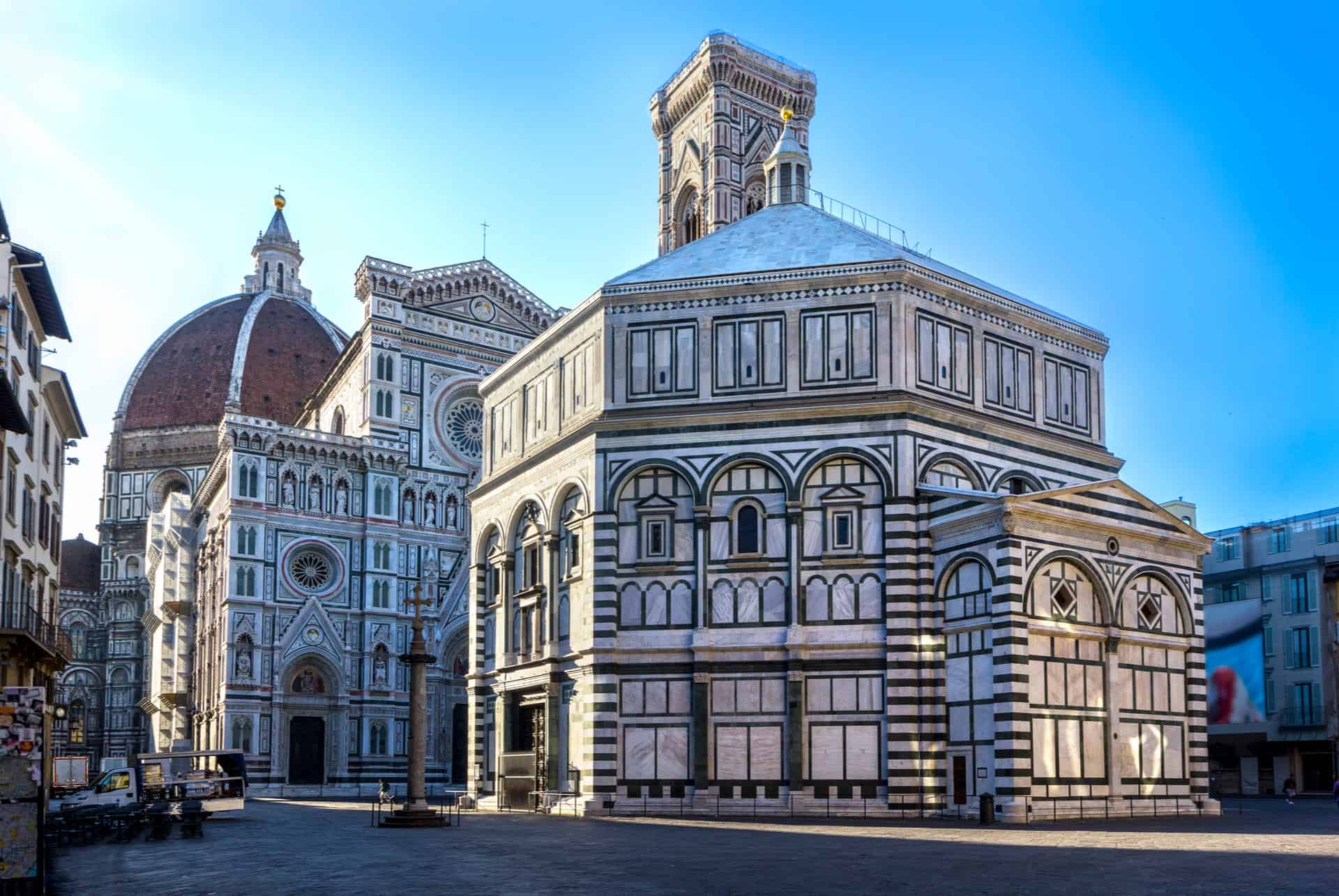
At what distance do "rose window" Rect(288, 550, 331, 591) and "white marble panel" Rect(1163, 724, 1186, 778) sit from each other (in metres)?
42.8

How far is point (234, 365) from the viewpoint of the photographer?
109812 mm

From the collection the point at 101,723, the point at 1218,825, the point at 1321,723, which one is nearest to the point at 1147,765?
the point at 1218,825

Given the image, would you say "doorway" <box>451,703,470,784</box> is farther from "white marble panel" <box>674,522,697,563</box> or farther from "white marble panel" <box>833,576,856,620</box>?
"white marble panel" <box>833,576,856,620</box>

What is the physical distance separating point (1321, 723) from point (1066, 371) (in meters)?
25.7

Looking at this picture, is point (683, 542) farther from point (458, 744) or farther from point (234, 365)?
point (234, 365)

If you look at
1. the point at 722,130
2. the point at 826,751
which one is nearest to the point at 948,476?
the point at 826,751

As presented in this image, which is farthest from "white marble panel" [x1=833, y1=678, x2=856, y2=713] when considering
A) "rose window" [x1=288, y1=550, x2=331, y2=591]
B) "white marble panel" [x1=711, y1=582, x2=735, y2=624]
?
"rose window" [x1=288, y1=550, x2=331, y2=591]

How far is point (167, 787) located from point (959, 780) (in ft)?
70.4

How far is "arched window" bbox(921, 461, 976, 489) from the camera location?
119 feet

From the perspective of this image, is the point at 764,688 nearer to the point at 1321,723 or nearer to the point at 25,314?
the point at 25,314

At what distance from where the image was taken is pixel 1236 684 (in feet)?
201

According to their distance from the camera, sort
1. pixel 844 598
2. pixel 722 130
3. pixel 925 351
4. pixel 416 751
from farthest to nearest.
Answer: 1. pixel 722 130
2. pixel 925 351
3. pixel 844 598
4. pixel 416 751

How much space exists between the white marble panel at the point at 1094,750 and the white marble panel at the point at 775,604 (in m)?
7.67

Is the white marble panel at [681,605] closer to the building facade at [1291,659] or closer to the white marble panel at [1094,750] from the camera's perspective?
the white marble panel at [1094,750]
